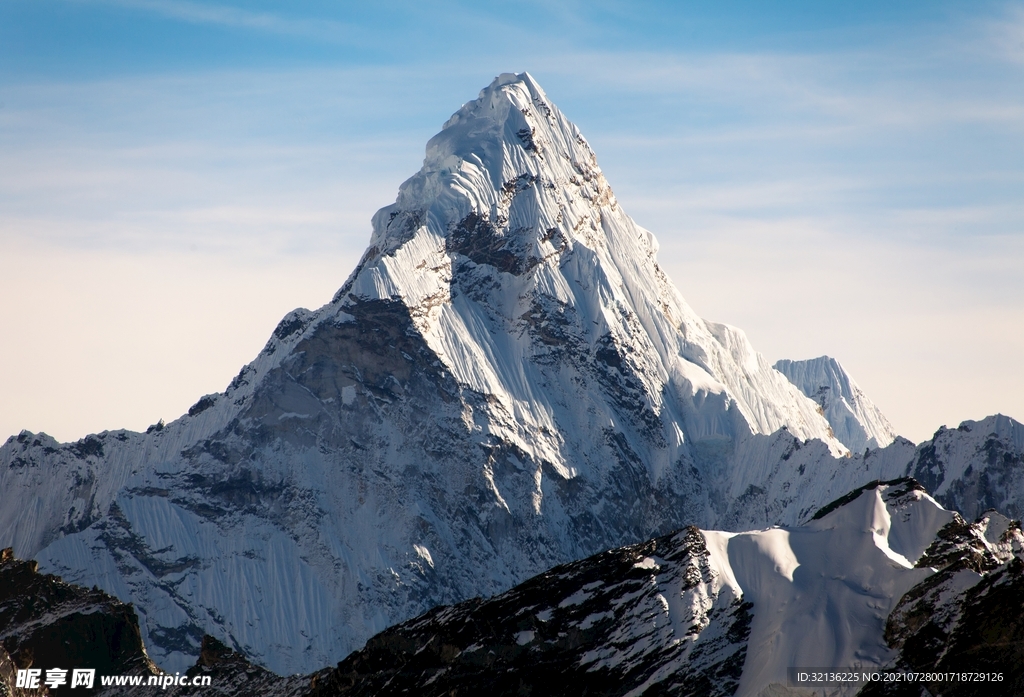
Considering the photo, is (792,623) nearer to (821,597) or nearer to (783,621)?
(783,621)

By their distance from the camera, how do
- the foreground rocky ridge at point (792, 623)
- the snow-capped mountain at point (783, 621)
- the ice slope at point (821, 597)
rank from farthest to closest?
the ice slope at point (821, 597)
the snow-capped mountain at point (783, 621)
the foreground rocky ridge at point (792, 623)

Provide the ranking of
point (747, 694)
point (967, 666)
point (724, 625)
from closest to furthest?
point (967, 666) → point (747, 694) → point (724, 625)

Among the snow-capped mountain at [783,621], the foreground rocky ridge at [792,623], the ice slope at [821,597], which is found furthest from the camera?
the ice slope at [821,597]

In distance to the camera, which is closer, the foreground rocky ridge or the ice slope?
the foreground rocky ridge

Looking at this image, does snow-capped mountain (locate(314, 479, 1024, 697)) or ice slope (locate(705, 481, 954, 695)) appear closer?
snow-capped mountain (locate(314, 479, 1024, 697))

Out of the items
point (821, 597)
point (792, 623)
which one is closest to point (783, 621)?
point (792, 623)

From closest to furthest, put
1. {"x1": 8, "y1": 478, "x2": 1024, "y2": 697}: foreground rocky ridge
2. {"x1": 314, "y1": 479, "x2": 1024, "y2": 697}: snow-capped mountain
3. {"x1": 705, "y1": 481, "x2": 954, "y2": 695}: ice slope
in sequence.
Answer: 1. {"x1": 8, "y1": 478, "x2": 1024, "y2": 697}: foreground rocky ridge
2. {"x1": 314, "y1": 479, "x2": 1024, "y2": 697}: snow-capped mountain
3. {"x1": 705, "y1": 481, "x2": 954, "y2": 695}: ice slope

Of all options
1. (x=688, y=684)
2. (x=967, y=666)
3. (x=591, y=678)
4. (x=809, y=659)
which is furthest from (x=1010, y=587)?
(x=591, y=678)

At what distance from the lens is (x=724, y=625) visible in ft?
618

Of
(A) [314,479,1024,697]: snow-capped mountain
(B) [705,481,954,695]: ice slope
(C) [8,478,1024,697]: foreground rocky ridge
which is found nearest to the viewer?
(C) [8,478,1024,697]: foreground rocky ridge

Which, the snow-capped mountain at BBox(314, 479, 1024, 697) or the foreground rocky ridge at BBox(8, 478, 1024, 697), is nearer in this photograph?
the foreground rocky ridge at BBox(8, 478, 1024, 697)

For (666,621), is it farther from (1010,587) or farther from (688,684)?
(1010,587)

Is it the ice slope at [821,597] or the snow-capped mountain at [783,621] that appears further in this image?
the ice slope at [821,597]

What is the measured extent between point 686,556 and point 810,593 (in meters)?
16.5
